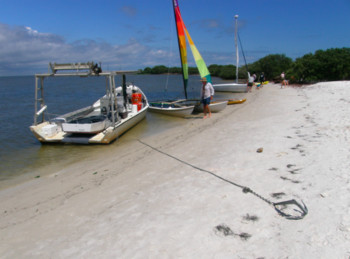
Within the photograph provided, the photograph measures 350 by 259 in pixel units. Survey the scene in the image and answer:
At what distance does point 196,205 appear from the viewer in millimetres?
4262

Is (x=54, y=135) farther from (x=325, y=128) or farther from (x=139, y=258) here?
(x=325, y=128)

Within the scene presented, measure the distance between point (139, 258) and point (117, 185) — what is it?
9.29 feet

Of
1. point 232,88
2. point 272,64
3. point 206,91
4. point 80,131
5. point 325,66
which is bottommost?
point 80,131

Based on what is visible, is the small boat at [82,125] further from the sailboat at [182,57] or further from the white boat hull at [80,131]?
the sailboat at [182,57]

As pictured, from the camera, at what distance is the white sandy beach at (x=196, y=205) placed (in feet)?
10.6

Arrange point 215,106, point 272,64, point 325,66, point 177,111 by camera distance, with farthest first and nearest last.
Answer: point 272,64, point 325,66, point 215,106, point 177,111

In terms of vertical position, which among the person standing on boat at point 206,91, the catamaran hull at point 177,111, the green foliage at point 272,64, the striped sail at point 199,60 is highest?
the green foliage at point 272,64

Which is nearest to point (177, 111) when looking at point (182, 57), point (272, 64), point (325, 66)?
point (182, 57)

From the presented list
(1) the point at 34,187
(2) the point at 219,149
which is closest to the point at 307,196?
(2) the point at 219,149

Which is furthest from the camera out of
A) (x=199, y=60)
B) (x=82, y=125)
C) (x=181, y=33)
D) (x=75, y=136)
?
(x=199, y=60)

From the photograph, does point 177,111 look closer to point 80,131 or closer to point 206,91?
point 206,91

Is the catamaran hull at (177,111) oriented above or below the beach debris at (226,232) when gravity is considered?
above

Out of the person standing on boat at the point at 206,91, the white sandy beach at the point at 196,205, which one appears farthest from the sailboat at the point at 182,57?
the white sandy beach at the point at 196,205

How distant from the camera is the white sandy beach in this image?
3.22 meters
